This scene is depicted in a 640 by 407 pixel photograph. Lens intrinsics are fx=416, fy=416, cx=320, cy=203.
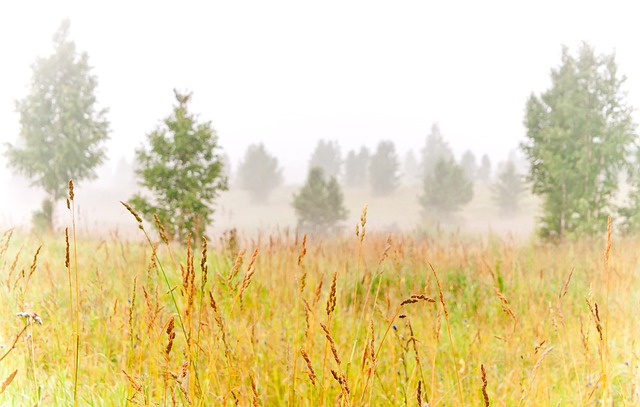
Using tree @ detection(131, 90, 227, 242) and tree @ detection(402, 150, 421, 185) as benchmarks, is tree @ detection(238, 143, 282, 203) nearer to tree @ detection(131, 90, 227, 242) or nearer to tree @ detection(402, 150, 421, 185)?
tree @ detection(402, 150, 421, 185)

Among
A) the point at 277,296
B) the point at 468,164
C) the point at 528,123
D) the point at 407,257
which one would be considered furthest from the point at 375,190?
the point at 277,296

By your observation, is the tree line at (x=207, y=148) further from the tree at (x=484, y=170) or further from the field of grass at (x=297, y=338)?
the tree at (x=484, y=170)

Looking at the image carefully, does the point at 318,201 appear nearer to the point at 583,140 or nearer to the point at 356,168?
the point at 583,140

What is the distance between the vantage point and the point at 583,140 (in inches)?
551

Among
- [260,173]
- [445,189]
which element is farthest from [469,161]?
[260,173]

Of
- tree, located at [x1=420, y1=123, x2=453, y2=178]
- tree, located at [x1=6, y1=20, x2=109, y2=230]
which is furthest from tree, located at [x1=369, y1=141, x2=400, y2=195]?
tree, located at [x1=6, y1=20, x2=109, y2=230]

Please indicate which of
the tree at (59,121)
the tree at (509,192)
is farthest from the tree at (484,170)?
the tree at (59,121)

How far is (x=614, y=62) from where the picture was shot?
13.6m

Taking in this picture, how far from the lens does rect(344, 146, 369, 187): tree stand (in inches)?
2392

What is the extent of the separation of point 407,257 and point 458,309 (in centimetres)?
225

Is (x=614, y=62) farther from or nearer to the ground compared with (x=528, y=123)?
farther from the ground

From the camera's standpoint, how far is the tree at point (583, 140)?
13602 mm

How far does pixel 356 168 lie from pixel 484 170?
1834 cm

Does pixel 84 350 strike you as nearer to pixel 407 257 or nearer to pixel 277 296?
pixel 277 296
